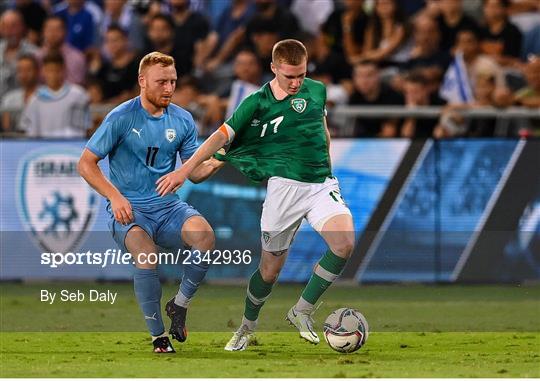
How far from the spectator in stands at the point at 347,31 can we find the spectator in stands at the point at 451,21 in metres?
1.11

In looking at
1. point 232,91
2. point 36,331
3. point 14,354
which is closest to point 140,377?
point 14,354

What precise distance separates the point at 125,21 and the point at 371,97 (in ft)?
14.8

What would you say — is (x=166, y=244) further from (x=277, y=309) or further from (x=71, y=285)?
(x=71, y=285)

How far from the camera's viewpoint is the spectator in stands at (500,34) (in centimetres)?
1767

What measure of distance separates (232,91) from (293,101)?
23.1ft

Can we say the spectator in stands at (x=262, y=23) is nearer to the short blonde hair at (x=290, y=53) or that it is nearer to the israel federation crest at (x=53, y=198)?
the israel federation crest at (x=53, y=198)

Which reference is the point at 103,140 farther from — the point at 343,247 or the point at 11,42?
the point at 11,42

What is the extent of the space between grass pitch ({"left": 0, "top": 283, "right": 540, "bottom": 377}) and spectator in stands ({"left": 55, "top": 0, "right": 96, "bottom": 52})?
4812 millimetres

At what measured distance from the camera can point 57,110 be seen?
17.9m

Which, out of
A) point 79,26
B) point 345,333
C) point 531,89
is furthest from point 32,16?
point 345,333

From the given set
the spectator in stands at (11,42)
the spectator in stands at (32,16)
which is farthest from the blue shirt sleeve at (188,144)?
the spectator in stands at (32,16)

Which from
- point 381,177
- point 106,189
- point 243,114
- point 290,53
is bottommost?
point 381,177

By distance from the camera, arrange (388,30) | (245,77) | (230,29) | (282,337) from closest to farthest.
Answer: (282,337) < (245,77) < (388,30) < (230,29)

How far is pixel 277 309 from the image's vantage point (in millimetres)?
14297
